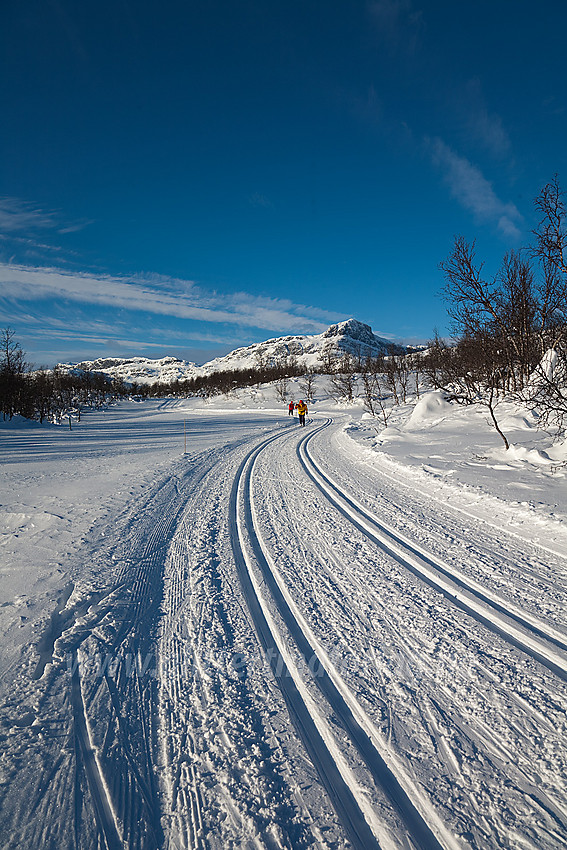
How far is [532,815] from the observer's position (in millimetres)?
1930

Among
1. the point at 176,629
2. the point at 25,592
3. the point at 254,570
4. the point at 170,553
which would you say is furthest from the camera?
the point at 170,553

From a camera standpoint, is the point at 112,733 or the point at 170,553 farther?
the point at 170,553

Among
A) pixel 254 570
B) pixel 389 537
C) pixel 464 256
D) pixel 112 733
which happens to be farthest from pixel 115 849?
pixel 464 256

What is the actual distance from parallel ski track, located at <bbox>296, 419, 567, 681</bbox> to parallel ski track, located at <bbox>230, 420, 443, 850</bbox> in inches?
64.1

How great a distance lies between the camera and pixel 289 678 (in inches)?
115

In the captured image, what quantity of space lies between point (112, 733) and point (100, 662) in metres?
0.81

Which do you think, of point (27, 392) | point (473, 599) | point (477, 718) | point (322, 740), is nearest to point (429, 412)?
point (473, 599)

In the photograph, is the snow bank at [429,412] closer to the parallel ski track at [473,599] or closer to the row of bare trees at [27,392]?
the parallel ski track at [473,599]

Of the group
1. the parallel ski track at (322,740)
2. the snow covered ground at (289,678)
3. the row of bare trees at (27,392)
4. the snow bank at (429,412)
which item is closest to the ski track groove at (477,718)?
the snow covered ground at (289,678)

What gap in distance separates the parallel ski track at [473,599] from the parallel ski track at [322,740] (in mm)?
1627

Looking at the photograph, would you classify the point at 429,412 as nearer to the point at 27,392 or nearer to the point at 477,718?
the point at 477,718

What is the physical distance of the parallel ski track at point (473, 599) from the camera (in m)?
3.14

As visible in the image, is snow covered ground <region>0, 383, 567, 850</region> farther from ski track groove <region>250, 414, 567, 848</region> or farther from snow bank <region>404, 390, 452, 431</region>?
snow bank <region>404, 390, 452, 431</region>

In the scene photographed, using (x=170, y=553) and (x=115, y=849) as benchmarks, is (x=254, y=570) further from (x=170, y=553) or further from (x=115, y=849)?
(x=115, y=849)
